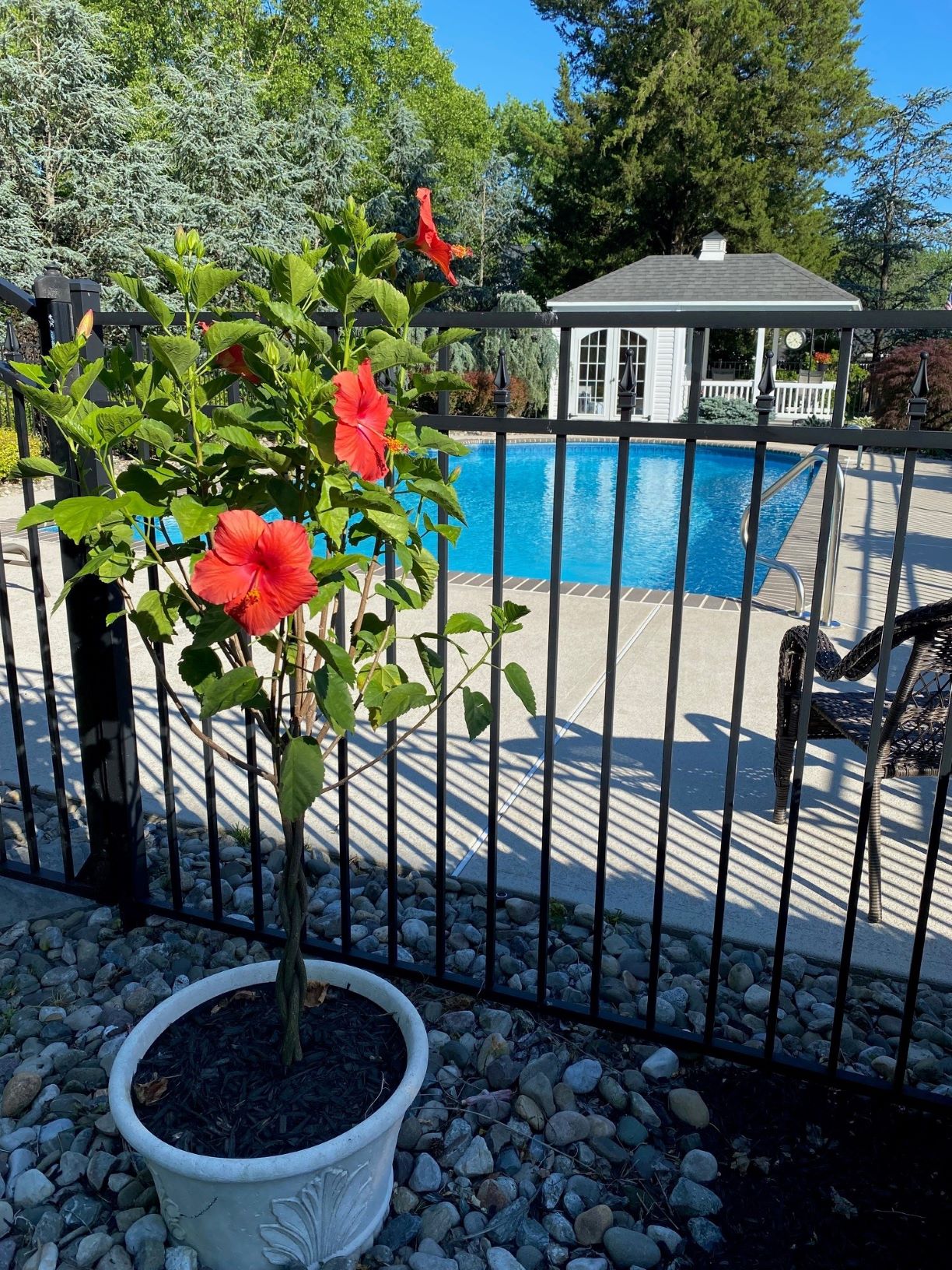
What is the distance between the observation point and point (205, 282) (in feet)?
4.32

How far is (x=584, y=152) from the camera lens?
81.6ft

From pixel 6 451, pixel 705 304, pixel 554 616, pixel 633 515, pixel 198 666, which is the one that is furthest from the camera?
pixel 705 304

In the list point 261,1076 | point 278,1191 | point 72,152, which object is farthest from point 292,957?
point 72,152

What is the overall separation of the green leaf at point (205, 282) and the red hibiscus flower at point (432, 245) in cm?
26

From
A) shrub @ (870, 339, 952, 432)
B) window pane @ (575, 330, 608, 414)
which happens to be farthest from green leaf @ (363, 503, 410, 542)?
window pane @ (575, 330, 608, 414)

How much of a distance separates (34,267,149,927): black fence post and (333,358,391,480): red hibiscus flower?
112 cm

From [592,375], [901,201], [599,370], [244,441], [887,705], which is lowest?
[887,705]

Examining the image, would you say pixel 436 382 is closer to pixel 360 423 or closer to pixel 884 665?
pixel 360 423

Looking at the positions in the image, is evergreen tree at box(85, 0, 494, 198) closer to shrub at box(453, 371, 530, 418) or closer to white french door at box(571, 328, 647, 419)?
white french door at box(571, 328, 647, 419)

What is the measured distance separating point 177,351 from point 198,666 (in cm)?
43

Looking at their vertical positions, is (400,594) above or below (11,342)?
below

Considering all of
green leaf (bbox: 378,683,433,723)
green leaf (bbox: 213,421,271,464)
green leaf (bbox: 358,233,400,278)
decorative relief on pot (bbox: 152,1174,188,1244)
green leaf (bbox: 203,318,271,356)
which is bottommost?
decorative relief on pot (bbox: 152,1174,188,1244)

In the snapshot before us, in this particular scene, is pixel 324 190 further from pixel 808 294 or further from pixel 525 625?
pixel 525 625

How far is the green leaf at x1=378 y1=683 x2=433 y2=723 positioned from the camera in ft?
4.74
